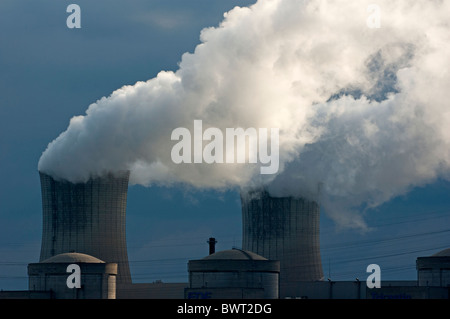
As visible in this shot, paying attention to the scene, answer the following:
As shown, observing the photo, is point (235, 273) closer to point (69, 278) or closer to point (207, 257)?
point (207, 257)

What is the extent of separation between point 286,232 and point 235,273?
6388 mm

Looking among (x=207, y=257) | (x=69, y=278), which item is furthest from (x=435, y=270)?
(x=69, y=278)

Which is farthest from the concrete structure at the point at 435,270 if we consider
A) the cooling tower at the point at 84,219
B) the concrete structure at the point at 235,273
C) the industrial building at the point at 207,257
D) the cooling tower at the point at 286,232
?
the cooling tower at the point at 84,219

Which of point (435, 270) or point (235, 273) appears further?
point (435, 270)

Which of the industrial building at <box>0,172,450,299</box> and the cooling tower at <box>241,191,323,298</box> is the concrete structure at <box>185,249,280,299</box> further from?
the cooling tower at <box>241,191,323,298</box>

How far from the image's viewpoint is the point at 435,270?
77.9 meters

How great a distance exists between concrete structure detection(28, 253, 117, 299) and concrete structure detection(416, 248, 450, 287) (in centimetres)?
2173

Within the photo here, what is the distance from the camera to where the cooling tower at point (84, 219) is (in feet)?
255

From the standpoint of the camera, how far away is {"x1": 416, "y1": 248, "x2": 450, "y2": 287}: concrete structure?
77.3 meters

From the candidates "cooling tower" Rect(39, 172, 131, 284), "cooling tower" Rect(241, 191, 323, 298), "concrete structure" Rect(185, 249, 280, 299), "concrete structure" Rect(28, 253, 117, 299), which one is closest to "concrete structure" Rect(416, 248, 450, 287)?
"cooling tower" Rect(241, 191, 323, 298)
